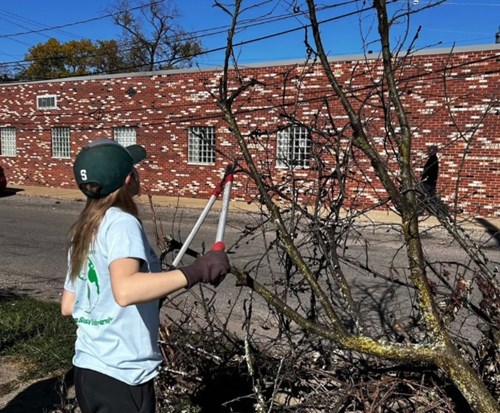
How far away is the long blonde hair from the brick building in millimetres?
8434

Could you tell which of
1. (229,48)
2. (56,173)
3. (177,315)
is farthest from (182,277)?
(56,173)

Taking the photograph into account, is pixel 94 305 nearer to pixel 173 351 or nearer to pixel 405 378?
pixel 173 351

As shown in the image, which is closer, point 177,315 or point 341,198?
point 341,198

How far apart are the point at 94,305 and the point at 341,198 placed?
136 centimetres

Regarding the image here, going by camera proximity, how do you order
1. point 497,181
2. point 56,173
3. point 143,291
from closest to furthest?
point 143,291, point 497,181, point 56,173

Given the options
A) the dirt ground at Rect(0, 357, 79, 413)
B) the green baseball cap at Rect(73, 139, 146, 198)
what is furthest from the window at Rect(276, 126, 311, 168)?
the dirt ground at Rect(0, 357, 79, 413)

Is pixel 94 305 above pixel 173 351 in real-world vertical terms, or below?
above

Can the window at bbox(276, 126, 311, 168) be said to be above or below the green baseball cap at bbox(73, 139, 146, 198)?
above

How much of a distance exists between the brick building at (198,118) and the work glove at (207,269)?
8558 millimetres

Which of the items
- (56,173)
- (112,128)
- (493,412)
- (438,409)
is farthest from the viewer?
(56,173)

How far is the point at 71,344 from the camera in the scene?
13.7 feet

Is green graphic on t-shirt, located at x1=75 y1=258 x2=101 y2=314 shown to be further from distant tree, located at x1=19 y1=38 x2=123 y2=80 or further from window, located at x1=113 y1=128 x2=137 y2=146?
distant tree, located at x1=19 y1=38 x2=123 y2=80

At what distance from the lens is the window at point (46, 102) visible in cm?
2186

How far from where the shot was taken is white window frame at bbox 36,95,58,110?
71.7ft
